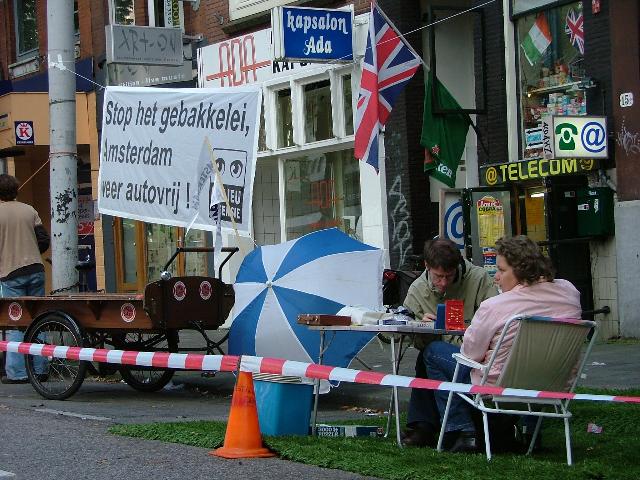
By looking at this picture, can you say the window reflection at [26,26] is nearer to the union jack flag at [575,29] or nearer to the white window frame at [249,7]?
the white window frame at [249,7]

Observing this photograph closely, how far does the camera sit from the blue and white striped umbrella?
10.1 meters

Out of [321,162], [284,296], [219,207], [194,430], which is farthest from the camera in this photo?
[321,162]

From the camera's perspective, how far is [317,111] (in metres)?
18.6

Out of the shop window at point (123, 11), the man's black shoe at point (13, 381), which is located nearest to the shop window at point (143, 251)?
the shop window at point (123, 11)

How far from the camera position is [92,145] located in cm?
2295

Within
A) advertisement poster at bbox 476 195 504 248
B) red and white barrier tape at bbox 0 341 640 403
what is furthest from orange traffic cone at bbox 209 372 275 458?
advertisement poster at bbox 476 195 504 248

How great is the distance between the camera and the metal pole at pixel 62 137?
14172mm

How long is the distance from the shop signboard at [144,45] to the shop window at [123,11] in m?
3.54

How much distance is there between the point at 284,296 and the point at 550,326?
346 cm

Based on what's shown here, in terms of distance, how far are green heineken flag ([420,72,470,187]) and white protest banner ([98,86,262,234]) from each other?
15.0 ft

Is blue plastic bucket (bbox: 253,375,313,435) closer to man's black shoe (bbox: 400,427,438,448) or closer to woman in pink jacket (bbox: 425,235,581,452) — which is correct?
man's black shoe (bbox: 400,427,438,448)

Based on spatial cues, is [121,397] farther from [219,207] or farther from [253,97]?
[253,97]

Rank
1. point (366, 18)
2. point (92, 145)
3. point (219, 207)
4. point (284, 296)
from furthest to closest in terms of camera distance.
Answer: point (92, 145)
point (366, 18)
point (219, 207)
point (284, 296)

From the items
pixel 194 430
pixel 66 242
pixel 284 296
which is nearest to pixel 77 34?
pixel 66 242
